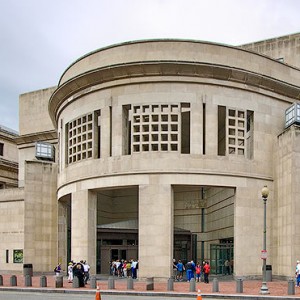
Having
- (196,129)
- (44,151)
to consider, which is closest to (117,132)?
(196,129)

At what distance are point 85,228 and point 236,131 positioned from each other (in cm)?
1205

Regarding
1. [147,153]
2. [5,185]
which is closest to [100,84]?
[147,153]

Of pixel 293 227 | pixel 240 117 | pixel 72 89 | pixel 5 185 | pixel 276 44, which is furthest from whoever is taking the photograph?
pixel 5 185

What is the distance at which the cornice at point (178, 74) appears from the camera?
35.0 metres

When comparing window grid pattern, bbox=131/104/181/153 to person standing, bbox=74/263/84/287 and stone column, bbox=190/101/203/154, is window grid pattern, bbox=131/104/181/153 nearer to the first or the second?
stone column, bbox=190/101/203/154

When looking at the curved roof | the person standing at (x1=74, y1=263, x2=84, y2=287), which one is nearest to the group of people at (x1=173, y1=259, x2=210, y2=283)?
the person standing at (x1=74, y1=263, x2=84, y2=287)

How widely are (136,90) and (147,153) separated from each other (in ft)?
13.9

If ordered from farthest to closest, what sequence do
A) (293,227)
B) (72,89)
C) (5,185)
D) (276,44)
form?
(5,185)
(276,44)
(72,89)
(293,227)

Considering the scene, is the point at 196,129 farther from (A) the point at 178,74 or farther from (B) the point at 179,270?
(B) the point at 179,270

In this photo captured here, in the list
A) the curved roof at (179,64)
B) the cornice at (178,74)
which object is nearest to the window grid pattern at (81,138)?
the cornice at (178,74)

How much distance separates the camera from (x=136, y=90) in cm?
3562

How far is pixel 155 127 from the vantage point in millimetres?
35312

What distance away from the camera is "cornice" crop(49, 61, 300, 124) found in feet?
115

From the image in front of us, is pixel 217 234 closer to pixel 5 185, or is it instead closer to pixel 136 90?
pixel 136 90
